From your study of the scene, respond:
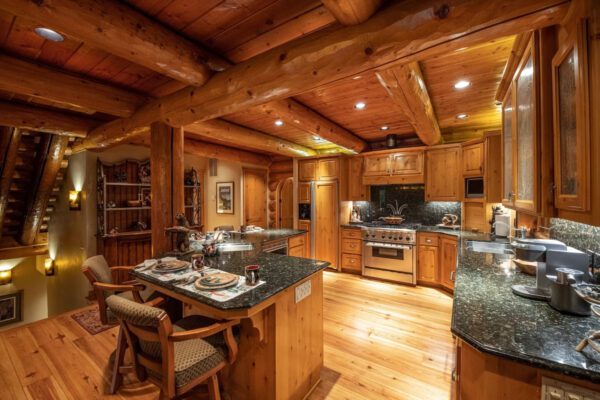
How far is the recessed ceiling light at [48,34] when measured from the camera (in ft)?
5.62

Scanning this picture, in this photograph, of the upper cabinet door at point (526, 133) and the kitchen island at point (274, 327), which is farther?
the kitchen island at point (274, 327)

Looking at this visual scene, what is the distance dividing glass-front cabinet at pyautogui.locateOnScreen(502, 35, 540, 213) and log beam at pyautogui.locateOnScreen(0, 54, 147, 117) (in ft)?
11.4

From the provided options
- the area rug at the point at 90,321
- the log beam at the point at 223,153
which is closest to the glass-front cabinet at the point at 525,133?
the area rug at the point at 90,321

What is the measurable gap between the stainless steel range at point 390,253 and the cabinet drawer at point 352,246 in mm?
170

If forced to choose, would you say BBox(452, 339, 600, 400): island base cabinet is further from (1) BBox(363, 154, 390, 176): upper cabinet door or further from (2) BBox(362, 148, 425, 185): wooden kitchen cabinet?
(1) BBox(363, 154, 390, 176): upper cabinet door

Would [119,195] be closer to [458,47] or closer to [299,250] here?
[299,250]

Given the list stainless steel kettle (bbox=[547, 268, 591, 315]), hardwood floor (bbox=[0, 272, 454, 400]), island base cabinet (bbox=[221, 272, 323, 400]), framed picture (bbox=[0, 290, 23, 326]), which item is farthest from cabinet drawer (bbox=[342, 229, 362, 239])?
framed picture (bbox=[0, 290, 23, 326])

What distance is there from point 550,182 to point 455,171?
10.5 feet

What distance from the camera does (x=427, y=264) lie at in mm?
4133

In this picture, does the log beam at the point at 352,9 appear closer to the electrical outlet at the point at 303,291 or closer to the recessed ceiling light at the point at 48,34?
the electrical outlet at the point at 303,291

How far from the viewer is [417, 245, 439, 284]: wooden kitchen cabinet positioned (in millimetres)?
4062

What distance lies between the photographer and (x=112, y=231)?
14.6 feet

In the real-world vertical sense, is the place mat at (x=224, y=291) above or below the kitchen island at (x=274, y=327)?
above

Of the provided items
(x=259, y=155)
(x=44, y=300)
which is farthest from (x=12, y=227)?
(x=259, y=155)
